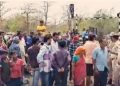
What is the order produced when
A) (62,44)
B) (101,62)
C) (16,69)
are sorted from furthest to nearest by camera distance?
(101,62)
(62,44)
(16,69)

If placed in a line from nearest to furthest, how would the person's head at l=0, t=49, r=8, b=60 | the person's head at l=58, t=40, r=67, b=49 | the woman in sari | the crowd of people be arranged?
1. the person's head at l=0, t=49, r=8, b=60
2. the crowd of people
3. the person's head at l=58, t=40, r=67, b=49
4. the woman in sari

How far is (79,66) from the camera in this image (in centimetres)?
1434

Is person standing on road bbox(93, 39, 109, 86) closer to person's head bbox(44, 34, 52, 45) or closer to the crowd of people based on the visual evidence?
the crowd of people

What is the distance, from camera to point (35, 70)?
14.5m

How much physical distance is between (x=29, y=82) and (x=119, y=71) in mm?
4530

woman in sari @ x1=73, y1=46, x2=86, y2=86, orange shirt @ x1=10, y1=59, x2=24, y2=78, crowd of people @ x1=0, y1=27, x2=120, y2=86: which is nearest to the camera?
orange shirt @ x1=10, y1=59, x2=24, y2=78

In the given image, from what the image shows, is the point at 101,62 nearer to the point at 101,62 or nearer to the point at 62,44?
the point at 101,62

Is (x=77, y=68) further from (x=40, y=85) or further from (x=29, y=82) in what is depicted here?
(x=29, y=82)

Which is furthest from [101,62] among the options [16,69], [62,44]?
[16,69]

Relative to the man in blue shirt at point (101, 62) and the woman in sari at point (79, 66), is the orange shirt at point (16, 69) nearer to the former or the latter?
the woman in sari at point (79, 66)

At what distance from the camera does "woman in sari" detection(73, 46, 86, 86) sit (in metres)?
14.2

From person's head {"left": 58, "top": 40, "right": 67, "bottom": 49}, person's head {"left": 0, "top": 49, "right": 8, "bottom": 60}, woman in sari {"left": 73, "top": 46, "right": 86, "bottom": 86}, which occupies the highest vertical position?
person's head {"left": 58, "top": 40, "right": 67, "bottom": 49}

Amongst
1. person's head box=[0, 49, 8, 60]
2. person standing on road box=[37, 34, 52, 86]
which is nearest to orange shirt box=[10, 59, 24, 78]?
person's head box=[0, 49, 8, 60]

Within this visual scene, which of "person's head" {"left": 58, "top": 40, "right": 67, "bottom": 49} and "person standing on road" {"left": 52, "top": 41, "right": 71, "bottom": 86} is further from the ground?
"person's head" {"left": 58, "top": 40, "right": 67, "bottom": 49}
